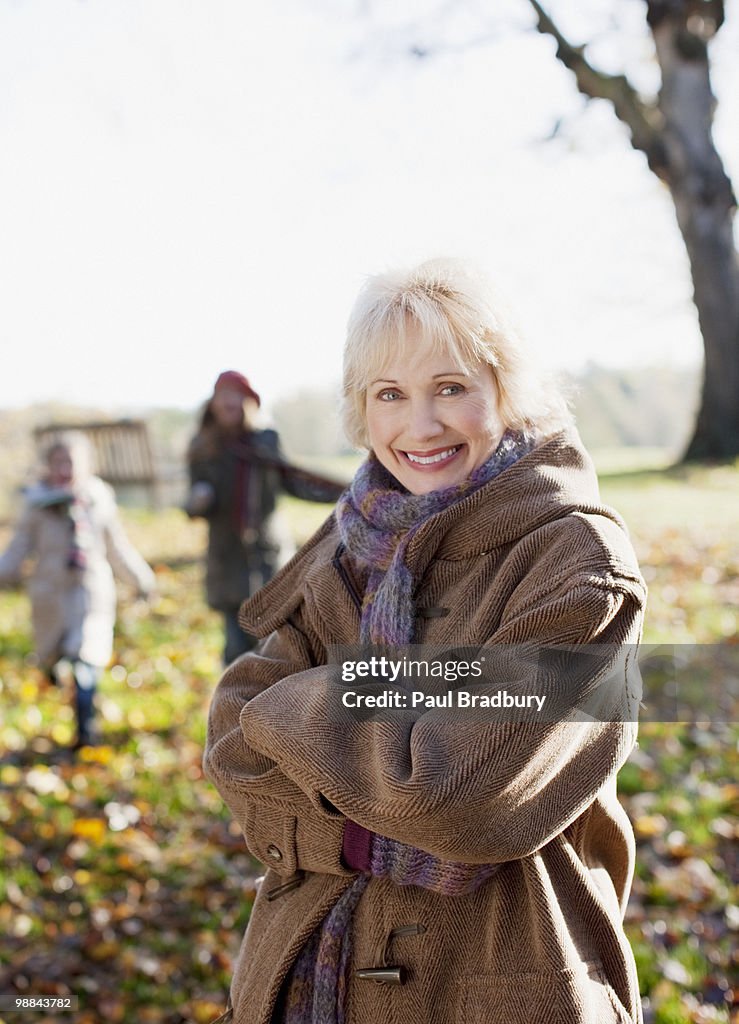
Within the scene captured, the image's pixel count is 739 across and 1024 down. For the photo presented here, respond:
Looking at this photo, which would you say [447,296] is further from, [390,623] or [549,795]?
[549,795]

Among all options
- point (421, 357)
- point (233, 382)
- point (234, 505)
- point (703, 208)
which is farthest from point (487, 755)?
point (703, 208)

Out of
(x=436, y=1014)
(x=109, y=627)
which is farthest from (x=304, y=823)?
(x=109, y=627)

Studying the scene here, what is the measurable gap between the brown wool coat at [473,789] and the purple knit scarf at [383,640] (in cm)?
3

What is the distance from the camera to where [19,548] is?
6.32 m

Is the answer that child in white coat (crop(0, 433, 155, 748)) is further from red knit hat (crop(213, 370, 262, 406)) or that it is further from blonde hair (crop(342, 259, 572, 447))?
blonde hair (crop(342, 259, 572, 447))

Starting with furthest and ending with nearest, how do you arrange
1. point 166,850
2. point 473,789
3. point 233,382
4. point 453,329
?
point 233,382
point 166,850
point 453,329
point 473,789

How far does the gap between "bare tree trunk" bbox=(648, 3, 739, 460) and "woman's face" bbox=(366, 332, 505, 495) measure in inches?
509

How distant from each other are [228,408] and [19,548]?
1.65 meters

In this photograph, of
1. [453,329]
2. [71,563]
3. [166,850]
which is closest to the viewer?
[453,329]

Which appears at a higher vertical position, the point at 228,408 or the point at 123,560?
the point at 228,408

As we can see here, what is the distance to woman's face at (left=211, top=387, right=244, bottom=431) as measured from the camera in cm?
621

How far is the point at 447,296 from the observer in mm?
1786

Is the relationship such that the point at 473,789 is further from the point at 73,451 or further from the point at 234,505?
the point at 73,451

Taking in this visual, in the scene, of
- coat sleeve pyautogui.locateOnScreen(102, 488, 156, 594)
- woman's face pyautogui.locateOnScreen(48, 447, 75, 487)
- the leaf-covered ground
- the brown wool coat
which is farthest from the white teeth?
woman's face pyautogui.locateOnScreen(48, 447, 75, 487)
